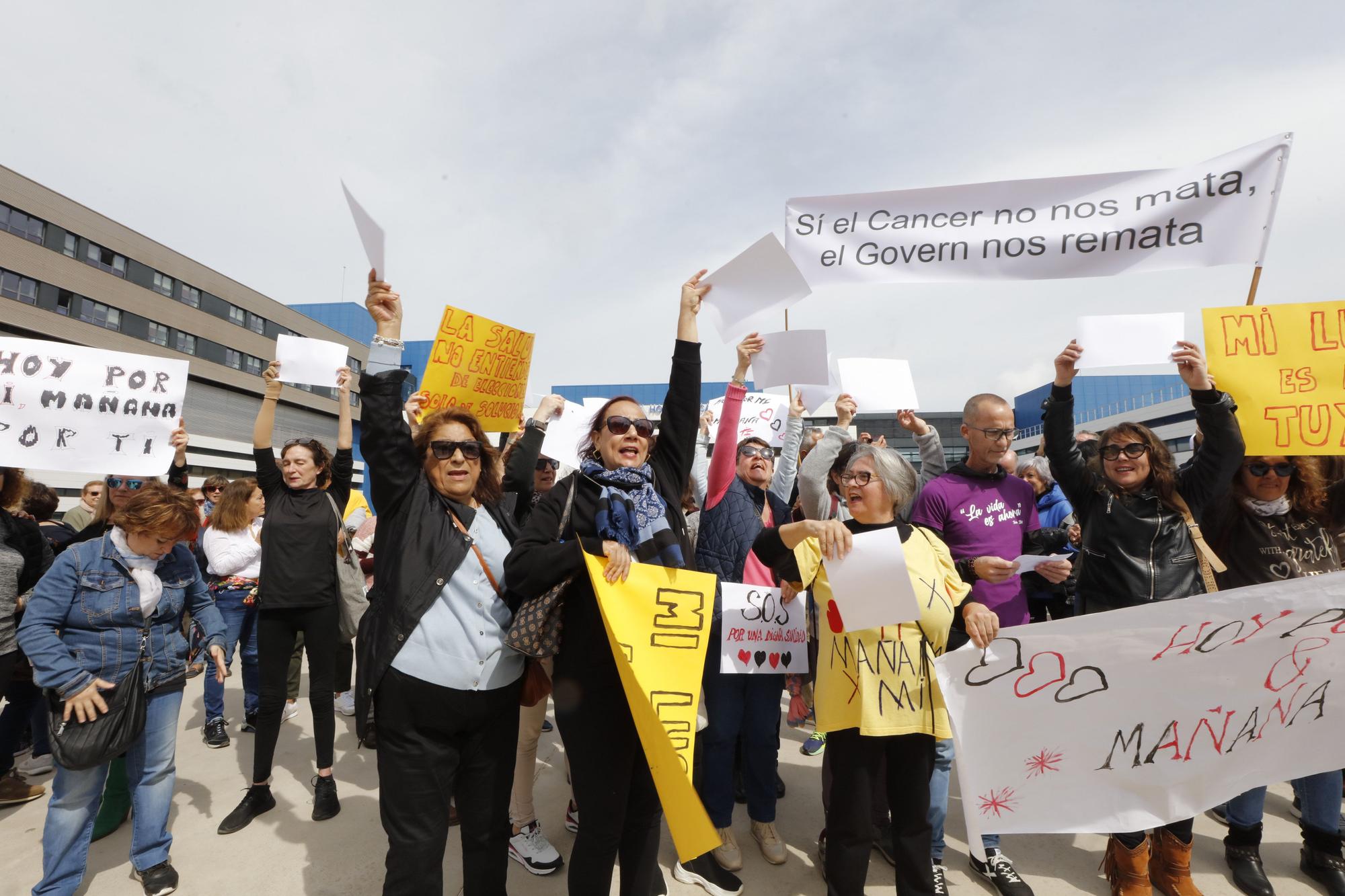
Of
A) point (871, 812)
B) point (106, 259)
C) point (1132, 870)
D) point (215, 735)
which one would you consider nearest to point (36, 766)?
point (215, 735)

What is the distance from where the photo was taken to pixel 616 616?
7.02ft

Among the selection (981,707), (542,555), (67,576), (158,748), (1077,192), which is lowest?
(158,748)

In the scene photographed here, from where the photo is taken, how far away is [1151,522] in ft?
9.61

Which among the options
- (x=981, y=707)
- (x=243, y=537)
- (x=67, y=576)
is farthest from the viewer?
(x=243, y=537)

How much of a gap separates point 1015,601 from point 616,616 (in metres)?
2.11

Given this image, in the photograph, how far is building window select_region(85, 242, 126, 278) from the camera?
106 ft

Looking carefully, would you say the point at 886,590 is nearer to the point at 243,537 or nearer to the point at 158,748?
the point at 158,748

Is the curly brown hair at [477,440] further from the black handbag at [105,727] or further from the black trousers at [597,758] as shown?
the black handbag at [105,727]

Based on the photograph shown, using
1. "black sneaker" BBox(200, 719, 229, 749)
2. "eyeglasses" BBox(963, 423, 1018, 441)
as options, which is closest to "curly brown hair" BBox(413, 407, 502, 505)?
"eyeglasses" BBox(963, 423, 1018, 441)

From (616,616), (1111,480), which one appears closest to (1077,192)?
(1111,480)

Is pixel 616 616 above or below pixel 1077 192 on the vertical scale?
below

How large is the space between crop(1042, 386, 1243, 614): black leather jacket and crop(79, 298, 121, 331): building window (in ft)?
139

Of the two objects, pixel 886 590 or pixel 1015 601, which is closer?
pixel 886 590

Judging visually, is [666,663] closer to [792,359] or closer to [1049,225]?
[792,359]
